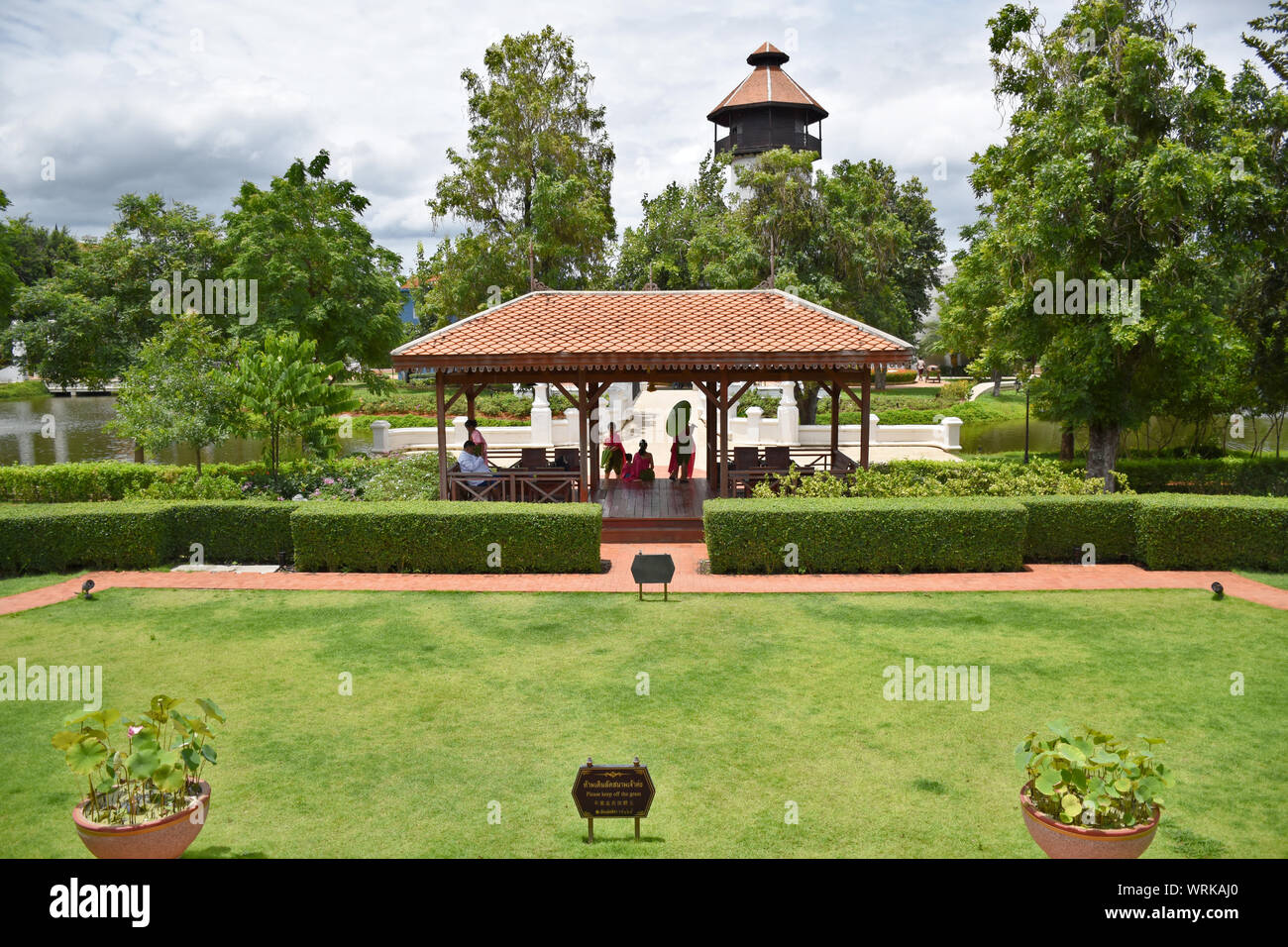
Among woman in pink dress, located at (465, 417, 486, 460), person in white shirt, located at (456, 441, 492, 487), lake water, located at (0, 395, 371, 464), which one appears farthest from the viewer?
lake water, located at (0, 395, 371, 464)

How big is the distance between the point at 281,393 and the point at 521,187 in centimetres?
2384

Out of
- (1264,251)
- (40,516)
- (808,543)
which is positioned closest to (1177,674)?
(808,543)

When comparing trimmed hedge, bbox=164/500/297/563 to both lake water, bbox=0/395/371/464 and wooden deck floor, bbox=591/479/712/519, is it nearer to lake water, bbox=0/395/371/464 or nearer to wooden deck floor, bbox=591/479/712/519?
wooden deck floor, bbox=591/479/712/519

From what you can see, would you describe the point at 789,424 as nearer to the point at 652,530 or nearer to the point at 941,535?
the point at 652,530

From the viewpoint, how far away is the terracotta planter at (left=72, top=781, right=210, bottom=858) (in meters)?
5.31

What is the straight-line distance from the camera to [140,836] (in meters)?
5.35

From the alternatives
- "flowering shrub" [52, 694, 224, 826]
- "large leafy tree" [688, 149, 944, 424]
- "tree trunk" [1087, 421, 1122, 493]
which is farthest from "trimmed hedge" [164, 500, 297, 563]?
"large leafy tree" [688, 149, 944, 424]

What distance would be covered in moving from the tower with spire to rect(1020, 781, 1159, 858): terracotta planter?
159 ft

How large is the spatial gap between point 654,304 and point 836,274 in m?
19.0

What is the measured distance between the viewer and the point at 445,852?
19.8 ft

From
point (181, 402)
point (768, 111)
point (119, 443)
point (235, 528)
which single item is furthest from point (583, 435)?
point (768, 111)

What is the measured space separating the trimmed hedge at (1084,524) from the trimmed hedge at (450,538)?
283 inches

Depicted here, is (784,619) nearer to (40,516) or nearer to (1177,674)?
(1177,674)

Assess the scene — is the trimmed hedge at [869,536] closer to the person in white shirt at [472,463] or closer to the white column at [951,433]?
the person in white shirt at [472,463]
